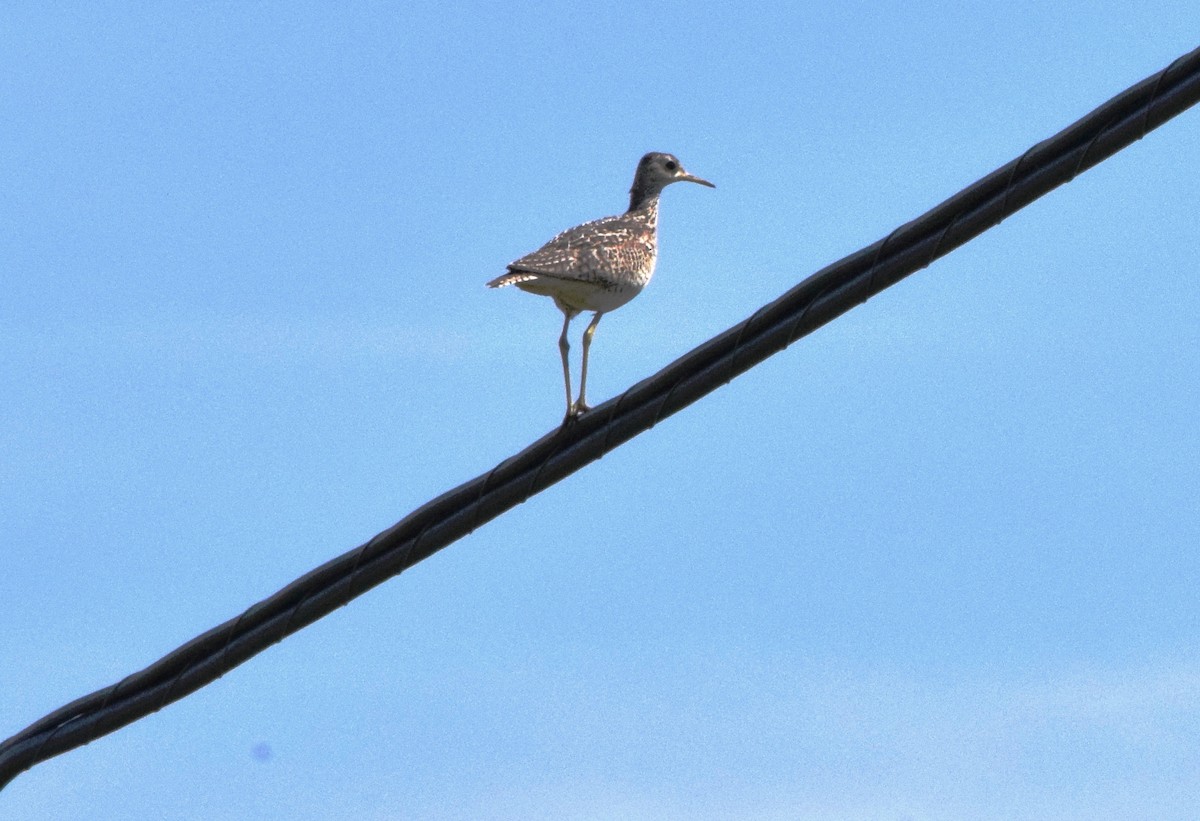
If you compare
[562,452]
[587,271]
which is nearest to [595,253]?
[587,271]

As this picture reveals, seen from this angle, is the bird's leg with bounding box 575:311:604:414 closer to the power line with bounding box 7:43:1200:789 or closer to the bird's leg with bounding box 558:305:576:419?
the bird's leg with bounding box 558:305:576:419

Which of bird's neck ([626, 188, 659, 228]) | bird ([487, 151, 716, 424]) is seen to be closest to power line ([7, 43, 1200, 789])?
bird ([487, 151, 716, 424])

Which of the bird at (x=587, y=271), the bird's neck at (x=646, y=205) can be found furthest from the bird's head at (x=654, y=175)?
the bird at (x=587, y=271)

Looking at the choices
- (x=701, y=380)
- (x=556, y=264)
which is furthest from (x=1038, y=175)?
(x=556, y=264)

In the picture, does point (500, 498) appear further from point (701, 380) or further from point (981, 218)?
point (981, 218)

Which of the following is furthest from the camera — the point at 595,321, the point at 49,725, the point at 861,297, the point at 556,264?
the point at 595,321

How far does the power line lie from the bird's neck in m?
9.09

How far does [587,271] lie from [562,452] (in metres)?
5.81

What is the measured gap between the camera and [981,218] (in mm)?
9344

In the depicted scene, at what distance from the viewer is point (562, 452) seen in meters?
10.1

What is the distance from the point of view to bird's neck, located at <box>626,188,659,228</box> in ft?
62.7

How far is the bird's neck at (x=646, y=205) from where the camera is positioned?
753 inches

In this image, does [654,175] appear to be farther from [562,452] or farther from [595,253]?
[562,452]

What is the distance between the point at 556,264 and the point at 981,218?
633 centimetres
